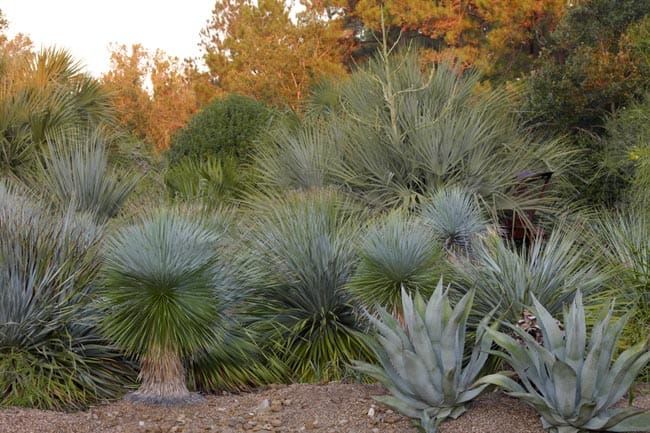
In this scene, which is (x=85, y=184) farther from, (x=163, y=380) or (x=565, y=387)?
(x=565, y=387)

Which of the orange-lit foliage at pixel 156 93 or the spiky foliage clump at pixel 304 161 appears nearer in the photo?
the spiky foliage clump at pixel 304 161

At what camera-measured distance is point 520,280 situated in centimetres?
645

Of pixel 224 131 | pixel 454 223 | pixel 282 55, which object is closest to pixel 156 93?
pixel 282 55

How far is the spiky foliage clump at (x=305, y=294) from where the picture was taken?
7.59 meters

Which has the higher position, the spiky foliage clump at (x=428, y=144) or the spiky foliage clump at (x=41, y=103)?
the spiky foliage clump at (x=41, y=103)

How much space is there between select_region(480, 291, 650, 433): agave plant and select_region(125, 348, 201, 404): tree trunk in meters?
2.38

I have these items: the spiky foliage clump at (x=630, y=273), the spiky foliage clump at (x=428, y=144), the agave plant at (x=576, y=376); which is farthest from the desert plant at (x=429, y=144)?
the agave plant at (x=576, y=376)

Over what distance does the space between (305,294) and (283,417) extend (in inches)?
85.9

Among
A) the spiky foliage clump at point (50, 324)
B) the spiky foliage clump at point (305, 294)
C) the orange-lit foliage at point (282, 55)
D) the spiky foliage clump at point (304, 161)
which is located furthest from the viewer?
the orange-lit foliage at point (282, 55)

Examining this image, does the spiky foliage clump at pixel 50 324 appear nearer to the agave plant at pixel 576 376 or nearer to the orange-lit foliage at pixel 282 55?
the agave plant at pixel 576 376

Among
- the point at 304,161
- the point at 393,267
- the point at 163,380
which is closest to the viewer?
the point at 163,380

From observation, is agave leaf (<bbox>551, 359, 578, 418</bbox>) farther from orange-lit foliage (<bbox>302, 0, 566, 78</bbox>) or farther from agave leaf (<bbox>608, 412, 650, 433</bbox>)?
orange-lit foliage (<bbox>302, 0, 566, 78</bbox>)

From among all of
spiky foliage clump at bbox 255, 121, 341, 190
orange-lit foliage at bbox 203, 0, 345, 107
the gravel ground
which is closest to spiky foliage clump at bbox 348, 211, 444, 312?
the gravel ground

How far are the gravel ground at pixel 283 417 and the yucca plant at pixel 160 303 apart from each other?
0.87 feet
